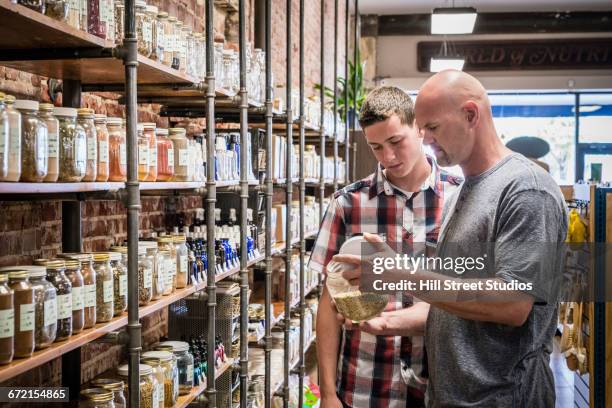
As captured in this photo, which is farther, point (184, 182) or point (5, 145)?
point (184, 182)

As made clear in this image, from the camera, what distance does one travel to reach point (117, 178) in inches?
79.6

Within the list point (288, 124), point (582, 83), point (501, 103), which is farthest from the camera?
point (501, 103)

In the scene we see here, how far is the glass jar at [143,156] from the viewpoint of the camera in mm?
2199

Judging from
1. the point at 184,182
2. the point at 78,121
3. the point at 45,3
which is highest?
the point at 45,3

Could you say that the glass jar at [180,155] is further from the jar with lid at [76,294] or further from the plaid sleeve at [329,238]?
the jar with lid at [76,294]

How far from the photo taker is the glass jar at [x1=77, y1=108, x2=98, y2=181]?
1847mm

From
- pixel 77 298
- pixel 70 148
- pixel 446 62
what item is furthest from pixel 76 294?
pixel 446 62

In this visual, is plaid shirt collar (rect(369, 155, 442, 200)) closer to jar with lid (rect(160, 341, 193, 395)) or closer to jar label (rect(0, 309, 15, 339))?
jar with lid (rect(160, 341, 193, 395))

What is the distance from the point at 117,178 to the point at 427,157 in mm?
1124

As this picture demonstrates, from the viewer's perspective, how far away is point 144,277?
7.27 feet

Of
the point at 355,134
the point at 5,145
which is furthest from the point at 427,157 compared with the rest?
the point at 355,134

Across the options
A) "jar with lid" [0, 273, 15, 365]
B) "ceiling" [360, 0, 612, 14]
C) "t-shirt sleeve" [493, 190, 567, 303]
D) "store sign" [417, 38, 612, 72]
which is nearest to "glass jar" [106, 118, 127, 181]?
"jar with lid" [0, 273, 15, 365]

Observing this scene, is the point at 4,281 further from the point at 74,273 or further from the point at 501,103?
the point at 501,103

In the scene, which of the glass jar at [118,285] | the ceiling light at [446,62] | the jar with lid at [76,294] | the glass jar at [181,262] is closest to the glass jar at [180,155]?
the glass jar at [181,262]
